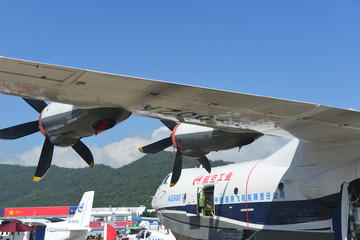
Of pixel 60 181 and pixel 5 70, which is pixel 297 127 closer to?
pixel 5 70

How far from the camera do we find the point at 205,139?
9.30 m

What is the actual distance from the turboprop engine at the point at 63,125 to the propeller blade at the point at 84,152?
2.98ft

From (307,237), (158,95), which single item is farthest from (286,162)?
(158,95)

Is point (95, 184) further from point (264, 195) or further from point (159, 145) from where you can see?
point (264, 195)

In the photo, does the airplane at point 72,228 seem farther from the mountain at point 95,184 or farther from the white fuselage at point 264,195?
the mountain at point 95,184

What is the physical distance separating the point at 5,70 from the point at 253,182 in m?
6.81

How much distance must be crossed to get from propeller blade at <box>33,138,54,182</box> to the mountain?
108 meters

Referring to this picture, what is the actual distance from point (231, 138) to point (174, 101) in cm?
317

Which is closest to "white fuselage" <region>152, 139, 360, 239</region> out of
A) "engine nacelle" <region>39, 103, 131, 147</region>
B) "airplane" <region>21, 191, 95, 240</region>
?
"engine nacelle" <region>39, 103, 131, 147</region>

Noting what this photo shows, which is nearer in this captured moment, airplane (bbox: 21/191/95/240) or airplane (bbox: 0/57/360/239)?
airplane (bbox: 0/57/360/239)

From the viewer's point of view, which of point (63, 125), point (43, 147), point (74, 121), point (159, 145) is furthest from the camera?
point (159, 145)

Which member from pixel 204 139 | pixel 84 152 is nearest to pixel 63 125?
pixel 84 152

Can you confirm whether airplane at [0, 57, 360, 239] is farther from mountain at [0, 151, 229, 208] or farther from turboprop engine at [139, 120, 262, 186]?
mountain at [0, 151, 229, 208]

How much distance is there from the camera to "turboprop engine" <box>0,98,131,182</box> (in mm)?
7410
